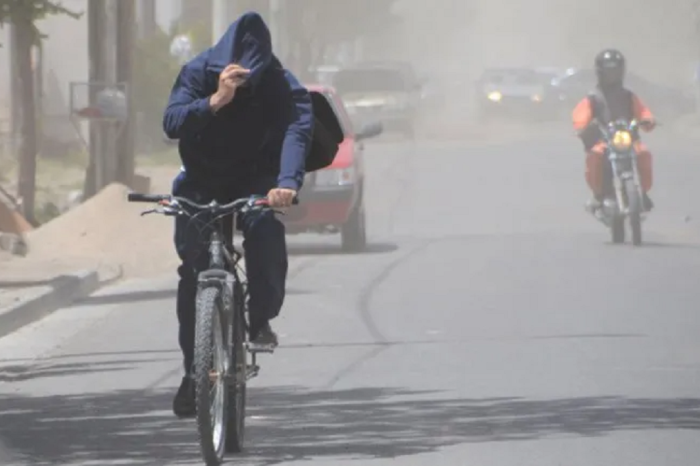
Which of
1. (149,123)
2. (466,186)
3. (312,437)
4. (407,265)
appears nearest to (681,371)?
(312,437)

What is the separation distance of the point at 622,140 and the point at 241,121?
12.7 meters

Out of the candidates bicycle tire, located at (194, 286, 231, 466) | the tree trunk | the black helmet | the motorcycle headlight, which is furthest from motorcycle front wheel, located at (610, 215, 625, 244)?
bicycle tire, located at (194, 286, 231, 466)

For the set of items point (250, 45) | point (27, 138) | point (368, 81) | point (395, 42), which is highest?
point (250, 45)

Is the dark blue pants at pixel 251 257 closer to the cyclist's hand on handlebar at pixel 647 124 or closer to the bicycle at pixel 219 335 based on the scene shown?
the bicycle at pixel 219 335

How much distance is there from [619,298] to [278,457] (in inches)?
294

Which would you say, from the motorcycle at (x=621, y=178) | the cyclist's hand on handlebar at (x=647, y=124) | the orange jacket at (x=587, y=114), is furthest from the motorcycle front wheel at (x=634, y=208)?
the orange jacket at (x=587, y=114)

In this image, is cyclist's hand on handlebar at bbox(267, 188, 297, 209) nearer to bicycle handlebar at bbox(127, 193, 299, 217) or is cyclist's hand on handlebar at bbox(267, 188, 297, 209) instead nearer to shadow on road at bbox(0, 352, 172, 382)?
bicycle handlebar at bbox(127, 193, 299, 217)

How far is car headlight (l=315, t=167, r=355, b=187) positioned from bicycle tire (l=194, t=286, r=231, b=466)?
11588 millimetres

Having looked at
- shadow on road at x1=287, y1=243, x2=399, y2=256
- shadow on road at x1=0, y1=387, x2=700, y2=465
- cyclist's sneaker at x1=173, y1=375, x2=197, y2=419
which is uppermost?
cyclist's sneaker at x1=173, y1=375, x2=197, y2=419

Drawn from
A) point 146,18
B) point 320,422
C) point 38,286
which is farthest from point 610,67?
point 146,18

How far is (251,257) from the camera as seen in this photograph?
8523 mm

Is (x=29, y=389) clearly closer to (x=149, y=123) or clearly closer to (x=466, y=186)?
(x=466, y=186)

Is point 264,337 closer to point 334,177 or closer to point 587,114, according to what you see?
point 334,177

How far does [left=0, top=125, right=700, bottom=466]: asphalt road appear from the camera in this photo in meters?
8.80
